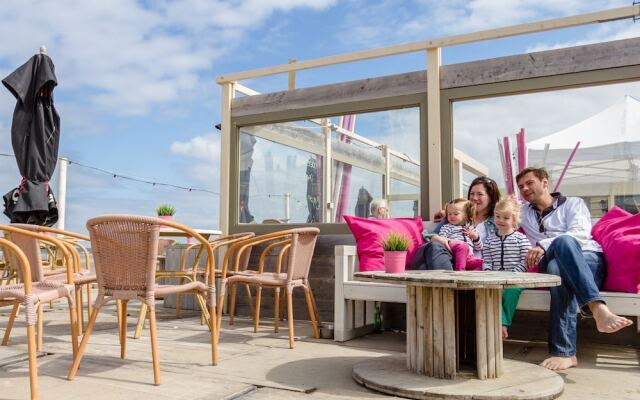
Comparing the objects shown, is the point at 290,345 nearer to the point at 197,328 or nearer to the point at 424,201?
the point at 197,328

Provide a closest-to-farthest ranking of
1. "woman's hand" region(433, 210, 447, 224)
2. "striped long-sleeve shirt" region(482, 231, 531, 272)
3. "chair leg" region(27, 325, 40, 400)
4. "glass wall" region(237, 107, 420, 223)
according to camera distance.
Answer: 1. "chair leg" region(27, 325, 40, 400)
2. "striped long-sleeve shirt" region(482, 231, 531, 272)
3. "woman's hand" region(433, 210, 447, 224)
4. "glass wall" region(237, 107, 420, 223)

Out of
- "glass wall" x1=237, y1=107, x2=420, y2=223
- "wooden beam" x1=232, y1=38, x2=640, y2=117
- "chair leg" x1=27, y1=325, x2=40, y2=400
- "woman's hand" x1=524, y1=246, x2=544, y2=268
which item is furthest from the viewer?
"glass wall" x1=237, y1=107, x2=420, y2=223

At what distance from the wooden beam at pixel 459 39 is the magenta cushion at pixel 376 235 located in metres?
1.34

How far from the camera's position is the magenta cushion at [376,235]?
3.78m

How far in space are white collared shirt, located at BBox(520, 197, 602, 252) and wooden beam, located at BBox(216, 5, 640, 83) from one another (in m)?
1.30

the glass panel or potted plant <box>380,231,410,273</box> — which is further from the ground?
the glass panel

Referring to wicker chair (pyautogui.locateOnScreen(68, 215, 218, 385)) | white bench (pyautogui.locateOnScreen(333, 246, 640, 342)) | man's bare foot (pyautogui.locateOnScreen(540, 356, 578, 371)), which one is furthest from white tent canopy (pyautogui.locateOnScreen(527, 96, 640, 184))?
wicker chair (pyautogui.locateOnScreen(68, 215, 218, 385))

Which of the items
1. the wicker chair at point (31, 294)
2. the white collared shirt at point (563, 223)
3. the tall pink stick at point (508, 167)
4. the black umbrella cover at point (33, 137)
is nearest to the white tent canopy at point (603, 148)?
the tall pink stick at point (508, 167)

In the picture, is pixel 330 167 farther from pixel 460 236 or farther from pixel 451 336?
pixel 451 336

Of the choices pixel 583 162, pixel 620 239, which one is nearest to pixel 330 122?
pixel 583 162

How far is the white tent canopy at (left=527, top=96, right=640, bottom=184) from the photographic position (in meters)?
3.89

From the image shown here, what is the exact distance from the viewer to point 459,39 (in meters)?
4.16

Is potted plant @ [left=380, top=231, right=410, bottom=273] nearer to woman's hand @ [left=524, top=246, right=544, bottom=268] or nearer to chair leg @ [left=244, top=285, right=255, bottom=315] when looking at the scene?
woman's hand @ [left=524, top=246, right=544, bottom=268]

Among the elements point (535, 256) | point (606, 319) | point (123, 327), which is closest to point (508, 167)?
point (535, 256)
